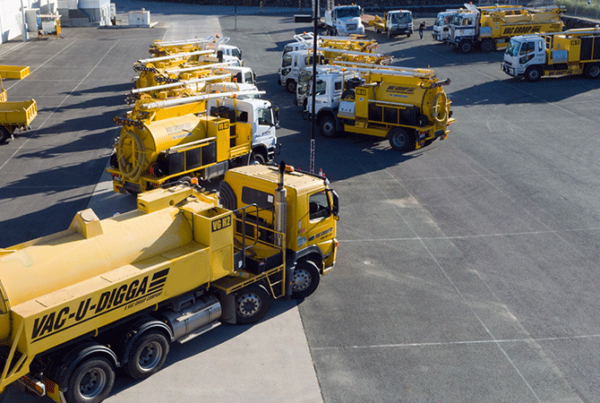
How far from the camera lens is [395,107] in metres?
24.7

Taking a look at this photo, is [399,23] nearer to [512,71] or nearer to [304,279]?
[512,71]

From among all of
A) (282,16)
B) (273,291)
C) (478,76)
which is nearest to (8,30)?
(282,16)

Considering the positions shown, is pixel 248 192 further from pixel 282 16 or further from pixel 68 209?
pixel 282 16

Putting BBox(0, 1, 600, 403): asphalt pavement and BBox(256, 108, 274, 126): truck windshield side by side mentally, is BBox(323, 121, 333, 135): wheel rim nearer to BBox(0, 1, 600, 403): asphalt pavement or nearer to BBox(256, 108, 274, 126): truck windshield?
BBox(0, 1, 600, 403): asphalt pavement

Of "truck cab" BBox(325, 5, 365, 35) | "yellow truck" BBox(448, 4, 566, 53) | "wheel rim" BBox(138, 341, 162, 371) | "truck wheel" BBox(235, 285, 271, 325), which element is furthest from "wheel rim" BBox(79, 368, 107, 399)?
"truck cab" BBox(325, 5, 365, 35)

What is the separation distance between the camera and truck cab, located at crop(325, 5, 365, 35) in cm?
5191

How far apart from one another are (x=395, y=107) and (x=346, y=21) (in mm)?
29606

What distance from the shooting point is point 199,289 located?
37.5 ft

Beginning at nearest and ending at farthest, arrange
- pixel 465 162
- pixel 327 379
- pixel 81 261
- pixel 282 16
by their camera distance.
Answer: pixel 81 261 < pixel 327 379 < pixel 465 162 < pixel 282 16

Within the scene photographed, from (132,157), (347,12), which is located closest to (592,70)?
(347,12)

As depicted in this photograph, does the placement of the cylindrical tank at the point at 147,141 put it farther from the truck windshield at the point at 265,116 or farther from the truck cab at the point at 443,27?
the truck cab at the point at 443,27

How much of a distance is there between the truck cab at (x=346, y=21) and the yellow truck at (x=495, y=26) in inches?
334

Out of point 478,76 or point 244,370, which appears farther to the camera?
point 478,76

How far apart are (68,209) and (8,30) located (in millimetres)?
41911
